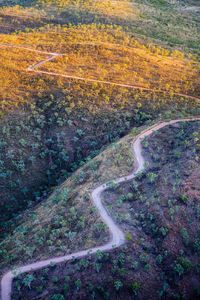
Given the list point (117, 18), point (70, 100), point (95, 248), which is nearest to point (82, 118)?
point (70, 100)

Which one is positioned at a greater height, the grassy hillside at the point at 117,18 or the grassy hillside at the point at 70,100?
the grassy hillside at the point at 117,18

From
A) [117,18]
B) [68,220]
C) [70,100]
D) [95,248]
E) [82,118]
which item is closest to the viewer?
[95,248]

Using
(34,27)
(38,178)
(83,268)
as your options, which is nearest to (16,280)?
(83,268)

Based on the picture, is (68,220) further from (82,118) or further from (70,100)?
(70,100)

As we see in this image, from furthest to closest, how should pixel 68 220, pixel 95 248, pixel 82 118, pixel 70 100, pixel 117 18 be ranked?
pixel 117 18 → pixel 70 100 → pixel 82 118 → pixel 68 220 → pixel 95 248

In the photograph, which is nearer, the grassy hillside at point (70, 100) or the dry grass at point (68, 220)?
the dry grass at point (68, 220)

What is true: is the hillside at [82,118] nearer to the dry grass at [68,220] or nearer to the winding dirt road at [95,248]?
the dry grass at [68,220]

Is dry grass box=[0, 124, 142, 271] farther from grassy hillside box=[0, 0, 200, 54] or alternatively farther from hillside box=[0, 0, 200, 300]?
grassy hillside box=[0, 0, 200, 54]

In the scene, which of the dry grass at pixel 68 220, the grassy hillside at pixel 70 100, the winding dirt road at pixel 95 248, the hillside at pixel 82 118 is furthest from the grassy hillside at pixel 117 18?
the winding dirt road at pixel 95 248

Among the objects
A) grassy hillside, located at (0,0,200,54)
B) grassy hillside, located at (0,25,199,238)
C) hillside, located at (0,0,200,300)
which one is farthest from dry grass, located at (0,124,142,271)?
grassy hillside, located at (0,0,200,54)

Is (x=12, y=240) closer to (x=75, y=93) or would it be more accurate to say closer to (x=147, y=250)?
(x=147, y=250)
